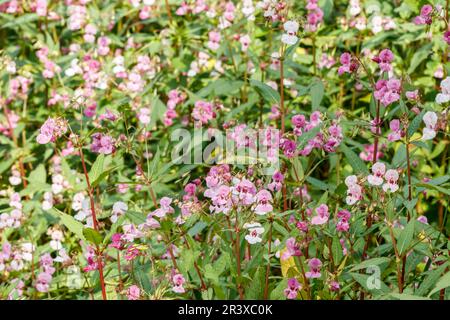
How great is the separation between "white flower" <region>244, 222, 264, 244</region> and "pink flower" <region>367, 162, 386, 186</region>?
338 mm

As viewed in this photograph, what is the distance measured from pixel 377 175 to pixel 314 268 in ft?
1.10

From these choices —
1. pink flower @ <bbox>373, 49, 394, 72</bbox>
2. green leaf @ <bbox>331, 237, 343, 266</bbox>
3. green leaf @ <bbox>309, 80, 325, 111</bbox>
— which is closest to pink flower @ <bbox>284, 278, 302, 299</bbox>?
green leaf @ <bbox>331, 237, 343, 266</bbox>

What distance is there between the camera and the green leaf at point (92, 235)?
2.31 meters

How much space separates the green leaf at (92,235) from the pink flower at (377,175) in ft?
2.54

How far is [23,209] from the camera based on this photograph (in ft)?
12.3

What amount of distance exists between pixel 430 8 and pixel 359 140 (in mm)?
1454

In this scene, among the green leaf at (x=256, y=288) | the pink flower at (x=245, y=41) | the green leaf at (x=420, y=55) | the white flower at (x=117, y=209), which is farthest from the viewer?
the pink flower at (x=245, y=41)

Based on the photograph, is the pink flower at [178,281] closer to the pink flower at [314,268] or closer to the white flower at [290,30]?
the pink flower at [314,268]

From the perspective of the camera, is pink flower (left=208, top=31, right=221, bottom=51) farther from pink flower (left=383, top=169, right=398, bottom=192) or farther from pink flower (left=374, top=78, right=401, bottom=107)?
pink flower (left=383, top=169, right=398, bottom=192)

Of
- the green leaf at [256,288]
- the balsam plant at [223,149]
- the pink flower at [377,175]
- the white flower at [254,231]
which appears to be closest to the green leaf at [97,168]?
the balsam plant at [223,149]

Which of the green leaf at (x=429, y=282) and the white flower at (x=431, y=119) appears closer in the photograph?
the green leaf at (x=429, y=282)

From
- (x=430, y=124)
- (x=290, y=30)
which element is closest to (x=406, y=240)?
(x=430, y=124)

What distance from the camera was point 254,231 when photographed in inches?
94.8
